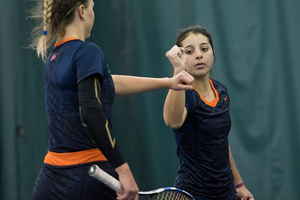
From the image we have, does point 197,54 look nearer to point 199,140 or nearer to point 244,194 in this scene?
point 199,140

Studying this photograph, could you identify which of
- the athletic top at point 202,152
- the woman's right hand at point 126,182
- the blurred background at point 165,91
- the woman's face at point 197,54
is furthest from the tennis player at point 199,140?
the blurred background at point 165,91

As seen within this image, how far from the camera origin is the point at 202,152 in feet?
5.01

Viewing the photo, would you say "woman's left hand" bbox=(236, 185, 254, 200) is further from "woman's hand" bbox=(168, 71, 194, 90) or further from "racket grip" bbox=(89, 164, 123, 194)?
"racket grip" bbox=(89, 164, 123, 194)

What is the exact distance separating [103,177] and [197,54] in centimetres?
93

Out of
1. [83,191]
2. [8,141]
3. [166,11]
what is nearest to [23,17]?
[8,141]

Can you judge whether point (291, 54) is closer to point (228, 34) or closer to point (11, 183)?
point (228, 34)

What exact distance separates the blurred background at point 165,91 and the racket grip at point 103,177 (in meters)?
1.83

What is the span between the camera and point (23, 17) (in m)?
2.70

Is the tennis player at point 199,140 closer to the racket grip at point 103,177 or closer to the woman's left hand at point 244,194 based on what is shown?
the woman's left hand at point 244,194

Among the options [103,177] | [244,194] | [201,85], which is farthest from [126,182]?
[244,194]

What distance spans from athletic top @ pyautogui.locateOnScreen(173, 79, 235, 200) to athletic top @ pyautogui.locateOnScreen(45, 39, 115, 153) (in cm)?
55

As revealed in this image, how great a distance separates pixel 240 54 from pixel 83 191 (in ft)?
6.57

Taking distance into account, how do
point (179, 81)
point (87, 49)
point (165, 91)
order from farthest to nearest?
point (165, 91) < point (179, 81) < point (87, 49)

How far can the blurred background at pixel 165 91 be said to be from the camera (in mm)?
2594
